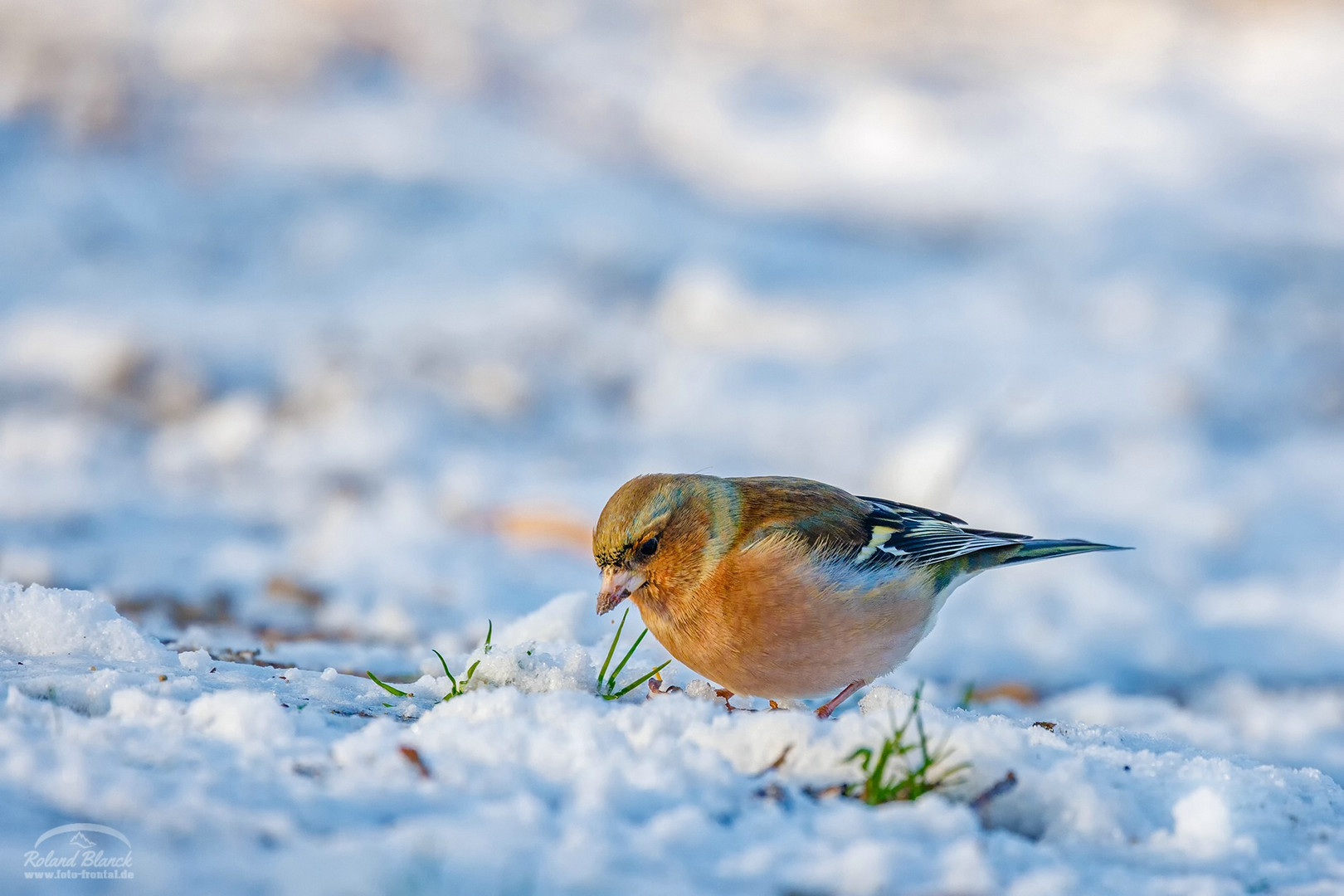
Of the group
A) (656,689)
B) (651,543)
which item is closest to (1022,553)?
(651,543)

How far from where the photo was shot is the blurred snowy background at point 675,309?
526 cm

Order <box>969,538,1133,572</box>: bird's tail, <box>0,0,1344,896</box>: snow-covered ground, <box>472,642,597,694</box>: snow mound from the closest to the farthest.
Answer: <box>0,0,1344,896</box>: snow-covered ground
<box>472,642,597,694</box>: snow mound
<box>969,538,1133,572</box>: bird's tail

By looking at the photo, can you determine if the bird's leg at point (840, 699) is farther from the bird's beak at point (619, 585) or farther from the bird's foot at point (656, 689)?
the bird's beak at point (619, 585)

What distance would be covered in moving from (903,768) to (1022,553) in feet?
5.17

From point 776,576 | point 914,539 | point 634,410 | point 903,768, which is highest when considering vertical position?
point 634,410

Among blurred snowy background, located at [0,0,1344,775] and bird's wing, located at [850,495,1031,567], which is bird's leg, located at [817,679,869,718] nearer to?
bird's wing, located at [850,495,1031,567]

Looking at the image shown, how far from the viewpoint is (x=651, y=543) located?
315 cm

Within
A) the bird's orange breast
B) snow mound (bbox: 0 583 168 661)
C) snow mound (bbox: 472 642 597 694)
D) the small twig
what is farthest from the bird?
snow mound (bbox: 0 583 168 661)

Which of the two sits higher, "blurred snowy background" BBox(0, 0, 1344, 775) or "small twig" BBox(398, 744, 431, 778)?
"blurred snowy background" BBox(0, 0, 1344, 775)

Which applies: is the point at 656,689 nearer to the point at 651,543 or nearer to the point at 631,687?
the point at 631,687

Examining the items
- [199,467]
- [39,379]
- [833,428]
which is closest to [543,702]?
[199,467]

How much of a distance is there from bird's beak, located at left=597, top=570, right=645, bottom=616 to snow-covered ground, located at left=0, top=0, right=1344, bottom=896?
179 mm
